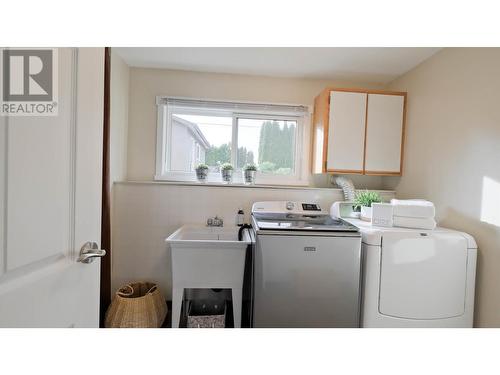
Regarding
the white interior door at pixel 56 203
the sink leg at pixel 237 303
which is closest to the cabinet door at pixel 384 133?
the sink leg at pixel 237 303

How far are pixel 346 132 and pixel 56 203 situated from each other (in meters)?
2.15

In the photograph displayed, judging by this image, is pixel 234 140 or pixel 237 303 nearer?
pixel 237 303

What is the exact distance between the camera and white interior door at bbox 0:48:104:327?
53 centimetres

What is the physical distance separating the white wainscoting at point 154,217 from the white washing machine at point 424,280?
1206mm

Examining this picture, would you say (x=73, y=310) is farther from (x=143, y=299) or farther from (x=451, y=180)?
(x=451, y=180)

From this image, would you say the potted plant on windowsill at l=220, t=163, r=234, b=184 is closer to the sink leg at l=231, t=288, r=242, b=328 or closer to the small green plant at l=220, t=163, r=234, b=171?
the small green plant at l=220, t=163, r=234, b=171

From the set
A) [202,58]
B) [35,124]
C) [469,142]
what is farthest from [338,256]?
[202,58]

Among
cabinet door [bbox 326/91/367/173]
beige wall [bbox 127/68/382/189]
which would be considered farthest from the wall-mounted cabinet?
beige wall [bbox 127/68/382/189]

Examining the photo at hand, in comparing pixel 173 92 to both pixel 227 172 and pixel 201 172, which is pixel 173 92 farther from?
pixel 227 172

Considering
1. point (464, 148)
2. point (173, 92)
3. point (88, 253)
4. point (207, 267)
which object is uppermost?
point (173, 92)

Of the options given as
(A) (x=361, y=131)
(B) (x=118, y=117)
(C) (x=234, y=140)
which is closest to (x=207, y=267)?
(C) (x=234, y=140)

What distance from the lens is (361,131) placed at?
221cm

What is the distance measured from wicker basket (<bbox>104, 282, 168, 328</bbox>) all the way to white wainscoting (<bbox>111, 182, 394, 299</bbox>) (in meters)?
0.24

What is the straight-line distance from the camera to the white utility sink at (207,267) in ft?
5.68
